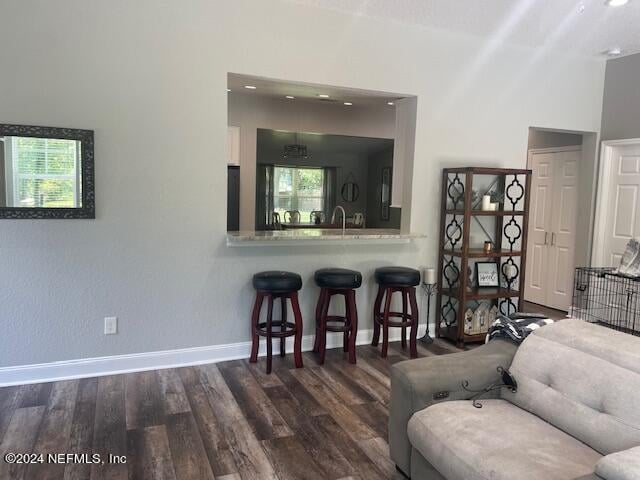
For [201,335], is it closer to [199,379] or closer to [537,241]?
[199,379]

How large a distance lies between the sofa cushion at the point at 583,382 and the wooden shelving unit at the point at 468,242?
6.72ft

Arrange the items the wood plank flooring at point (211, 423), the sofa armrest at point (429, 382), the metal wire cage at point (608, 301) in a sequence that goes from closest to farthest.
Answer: the sofa armrest at point (429, 382)
the wood plank flooring at point (211, 423)
the metal wire cage at point (608, 301)

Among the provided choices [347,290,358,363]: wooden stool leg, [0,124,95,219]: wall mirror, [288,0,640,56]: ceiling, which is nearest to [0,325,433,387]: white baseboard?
[347,290,358,363]: wooden stool leg

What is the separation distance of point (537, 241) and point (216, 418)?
4775 mm

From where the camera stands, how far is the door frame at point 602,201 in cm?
514

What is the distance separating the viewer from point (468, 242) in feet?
14.0

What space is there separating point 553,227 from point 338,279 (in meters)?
3.43

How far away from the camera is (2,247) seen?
10.5ft

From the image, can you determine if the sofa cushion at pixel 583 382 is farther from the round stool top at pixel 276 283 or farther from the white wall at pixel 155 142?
the white wall at pixel 155 142

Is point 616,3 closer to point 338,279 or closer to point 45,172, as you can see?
point 338,279

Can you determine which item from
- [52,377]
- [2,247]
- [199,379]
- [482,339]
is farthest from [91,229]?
[482,339]

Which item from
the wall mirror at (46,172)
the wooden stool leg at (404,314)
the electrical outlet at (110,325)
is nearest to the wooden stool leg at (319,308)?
the wooden stool leg at (404,314)

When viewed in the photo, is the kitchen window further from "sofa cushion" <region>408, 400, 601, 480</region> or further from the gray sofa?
"sofa cushion" <region>408, 400, 601, 480</region>

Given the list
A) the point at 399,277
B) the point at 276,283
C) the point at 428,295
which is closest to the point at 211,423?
the point at 276,283
